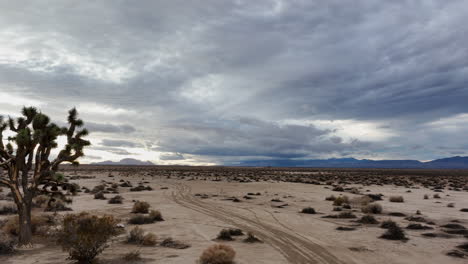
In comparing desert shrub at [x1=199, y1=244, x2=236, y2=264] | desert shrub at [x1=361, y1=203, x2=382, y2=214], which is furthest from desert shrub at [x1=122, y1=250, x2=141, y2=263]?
desert shrub at [x1=361, y1=203, x2=382, y2=214]

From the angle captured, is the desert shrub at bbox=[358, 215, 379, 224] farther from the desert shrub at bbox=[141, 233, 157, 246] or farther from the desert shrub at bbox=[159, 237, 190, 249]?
the desert shrub at bbox=[141, 233, 157, 246]

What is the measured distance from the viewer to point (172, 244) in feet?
39.5

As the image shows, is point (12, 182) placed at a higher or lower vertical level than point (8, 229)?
higher

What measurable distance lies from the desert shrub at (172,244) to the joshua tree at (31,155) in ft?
15.8

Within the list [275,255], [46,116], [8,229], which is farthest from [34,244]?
[275,255]

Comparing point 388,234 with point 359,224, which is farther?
point 359,224

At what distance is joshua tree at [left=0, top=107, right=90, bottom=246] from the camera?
10828 mm

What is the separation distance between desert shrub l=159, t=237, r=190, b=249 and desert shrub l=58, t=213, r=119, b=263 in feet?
9.80

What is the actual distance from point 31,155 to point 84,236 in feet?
15.1

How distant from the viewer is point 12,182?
10.9m

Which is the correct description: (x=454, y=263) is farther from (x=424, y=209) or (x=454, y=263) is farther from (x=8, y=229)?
(x=8, y=229)

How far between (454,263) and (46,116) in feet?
54.1

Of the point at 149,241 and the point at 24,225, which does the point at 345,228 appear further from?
the point at 24,225

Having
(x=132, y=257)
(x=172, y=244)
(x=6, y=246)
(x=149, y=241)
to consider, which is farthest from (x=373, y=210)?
(x=6, y=246)
